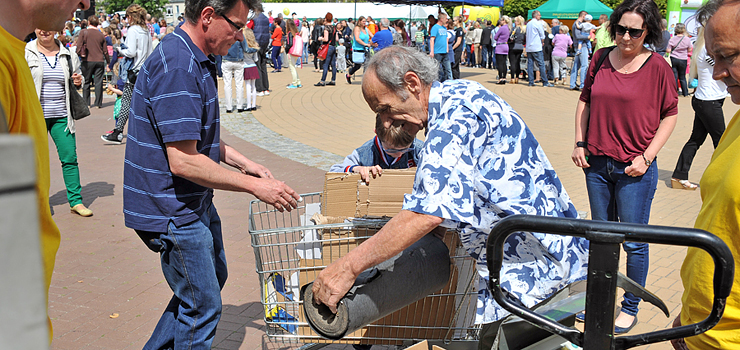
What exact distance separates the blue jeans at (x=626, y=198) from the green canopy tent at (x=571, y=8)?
23469 millimetres

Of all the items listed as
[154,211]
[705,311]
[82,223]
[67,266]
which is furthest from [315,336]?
[82,223]

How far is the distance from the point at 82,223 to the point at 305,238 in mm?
4622

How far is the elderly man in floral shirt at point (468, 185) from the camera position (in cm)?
200

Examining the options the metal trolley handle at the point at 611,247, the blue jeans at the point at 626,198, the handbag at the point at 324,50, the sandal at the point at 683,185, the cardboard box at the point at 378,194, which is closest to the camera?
the metal trolley handle at the point at 611,247

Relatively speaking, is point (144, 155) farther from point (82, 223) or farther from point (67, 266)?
point (82, 223)

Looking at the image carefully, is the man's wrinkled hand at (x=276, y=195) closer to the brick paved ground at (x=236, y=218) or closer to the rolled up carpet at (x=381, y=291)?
the rolled up carpet at (x=381, y=291)

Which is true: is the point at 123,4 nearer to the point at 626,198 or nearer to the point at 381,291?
the point at 626,198

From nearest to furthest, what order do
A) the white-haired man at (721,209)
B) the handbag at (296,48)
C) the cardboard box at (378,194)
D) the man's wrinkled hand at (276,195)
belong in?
the white-haired man at (721,209)
the man's wrinkled hand at (276,195)
the cardboard box at (378,194)
the handbag at (296,48)

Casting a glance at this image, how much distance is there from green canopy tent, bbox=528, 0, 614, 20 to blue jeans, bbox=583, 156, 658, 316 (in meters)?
23.5

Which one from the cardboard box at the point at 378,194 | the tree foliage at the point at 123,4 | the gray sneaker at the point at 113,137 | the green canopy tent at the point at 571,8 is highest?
the tree foliage at the point at 123,4

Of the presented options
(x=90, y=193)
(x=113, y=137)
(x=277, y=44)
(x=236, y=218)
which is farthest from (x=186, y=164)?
(x=277, y=44)

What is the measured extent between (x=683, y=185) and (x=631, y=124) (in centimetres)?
444

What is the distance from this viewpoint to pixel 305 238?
8.48 ft

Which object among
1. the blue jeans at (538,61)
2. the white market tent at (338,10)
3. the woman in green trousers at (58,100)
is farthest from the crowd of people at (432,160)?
the white market tent at (338,10)
